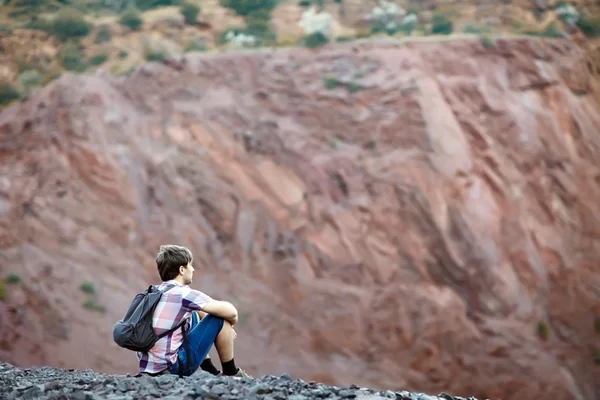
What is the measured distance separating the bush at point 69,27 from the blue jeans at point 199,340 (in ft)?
75.6

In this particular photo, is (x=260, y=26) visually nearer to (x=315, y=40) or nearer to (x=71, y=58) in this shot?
(x=315, y=40)

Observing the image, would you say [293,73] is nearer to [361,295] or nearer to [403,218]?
[403,218]

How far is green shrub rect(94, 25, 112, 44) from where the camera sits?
25.5 meters

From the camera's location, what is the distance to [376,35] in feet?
85.7

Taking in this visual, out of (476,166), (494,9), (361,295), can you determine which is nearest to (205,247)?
(361,295)

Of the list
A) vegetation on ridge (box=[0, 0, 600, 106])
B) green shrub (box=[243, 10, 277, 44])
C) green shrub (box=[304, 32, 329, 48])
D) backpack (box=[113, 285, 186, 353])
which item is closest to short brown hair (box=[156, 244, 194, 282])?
backpack (box=[113, 285, 186, 353])

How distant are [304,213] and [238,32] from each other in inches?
409

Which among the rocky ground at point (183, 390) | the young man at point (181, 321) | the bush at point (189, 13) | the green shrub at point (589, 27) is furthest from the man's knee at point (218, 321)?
the green shrub at point (589, 27)

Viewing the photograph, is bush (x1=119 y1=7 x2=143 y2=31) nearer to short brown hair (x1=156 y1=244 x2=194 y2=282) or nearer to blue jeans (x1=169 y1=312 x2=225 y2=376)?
short brown hair (x1=156 y1=244 x2=194 y2=282)

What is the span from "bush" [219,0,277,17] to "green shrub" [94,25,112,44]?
5.27 metres

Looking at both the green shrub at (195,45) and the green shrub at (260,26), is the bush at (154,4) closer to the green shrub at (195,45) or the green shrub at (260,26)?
the green shrub at (260,26)

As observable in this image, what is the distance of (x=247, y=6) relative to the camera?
28.7 meters

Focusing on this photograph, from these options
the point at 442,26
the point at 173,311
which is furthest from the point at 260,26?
the point at 173,311

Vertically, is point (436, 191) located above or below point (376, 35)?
below
